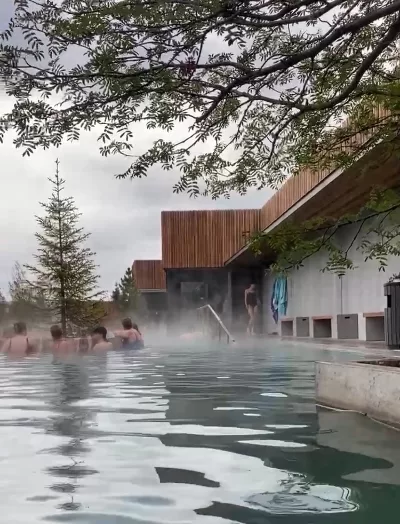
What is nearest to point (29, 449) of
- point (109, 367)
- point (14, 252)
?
point (109, 367)


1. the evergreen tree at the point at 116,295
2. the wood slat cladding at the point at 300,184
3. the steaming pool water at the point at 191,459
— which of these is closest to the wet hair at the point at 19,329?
the wood slat cladding at the point at 300,184

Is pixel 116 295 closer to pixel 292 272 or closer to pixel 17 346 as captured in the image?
pixel 292 272

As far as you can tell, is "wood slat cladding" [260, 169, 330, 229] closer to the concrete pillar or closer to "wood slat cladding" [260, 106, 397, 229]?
"wood slat cladding" [260, 106, 397, 229]

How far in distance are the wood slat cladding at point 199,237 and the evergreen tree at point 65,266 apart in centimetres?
464

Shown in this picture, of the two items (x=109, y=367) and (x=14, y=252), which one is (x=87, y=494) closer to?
(x=109, y=367)

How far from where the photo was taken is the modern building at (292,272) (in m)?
13.5

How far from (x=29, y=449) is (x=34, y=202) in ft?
87.7

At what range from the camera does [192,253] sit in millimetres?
25031

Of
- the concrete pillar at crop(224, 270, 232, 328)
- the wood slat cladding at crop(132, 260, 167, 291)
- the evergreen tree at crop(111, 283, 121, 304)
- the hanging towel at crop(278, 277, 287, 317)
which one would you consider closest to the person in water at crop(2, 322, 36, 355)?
the hanging towel at crop(278, 277, 287, 317)

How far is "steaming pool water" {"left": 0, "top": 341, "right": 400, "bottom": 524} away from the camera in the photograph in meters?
2.18

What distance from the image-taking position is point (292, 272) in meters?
13.5

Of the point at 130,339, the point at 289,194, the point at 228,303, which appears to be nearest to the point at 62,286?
the point at 228,303

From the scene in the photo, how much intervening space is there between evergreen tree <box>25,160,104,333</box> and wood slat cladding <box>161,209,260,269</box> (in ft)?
15.2

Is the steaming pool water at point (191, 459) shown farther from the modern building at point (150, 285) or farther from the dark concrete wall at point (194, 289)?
the modern building at point (150, 285)
